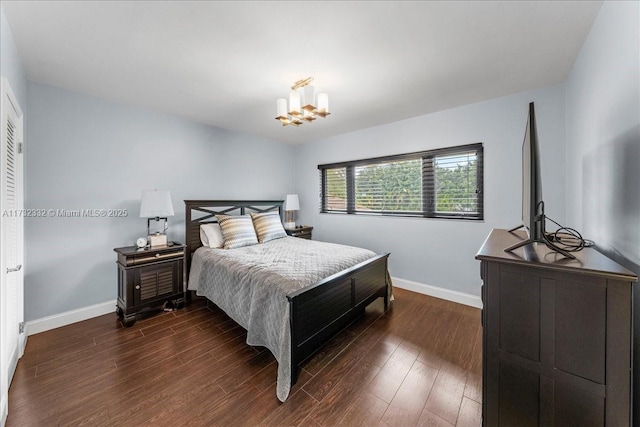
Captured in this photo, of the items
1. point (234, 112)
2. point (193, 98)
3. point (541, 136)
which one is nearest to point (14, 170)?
point (193, 98)

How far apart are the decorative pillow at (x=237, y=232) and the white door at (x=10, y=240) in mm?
1758

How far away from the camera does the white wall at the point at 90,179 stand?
97.6 inches

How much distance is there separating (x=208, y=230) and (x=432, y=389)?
3011 mm

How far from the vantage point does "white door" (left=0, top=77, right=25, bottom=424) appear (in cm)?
152

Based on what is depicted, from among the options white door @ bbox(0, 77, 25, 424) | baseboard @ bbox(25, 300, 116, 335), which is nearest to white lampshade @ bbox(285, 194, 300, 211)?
baseboard @ bbox(25, 300, 116, 335)

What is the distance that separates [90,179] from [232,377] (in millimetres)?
2666

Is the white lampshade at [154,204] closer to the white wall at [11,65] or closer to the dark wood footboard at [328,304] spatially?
the white wall at [11,65]

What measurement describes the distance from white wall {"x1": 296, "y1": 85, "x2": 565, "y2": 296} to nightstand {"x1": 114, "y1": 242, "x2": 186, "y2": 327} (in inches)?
101

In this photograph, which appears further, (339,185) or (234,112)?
(339,185)

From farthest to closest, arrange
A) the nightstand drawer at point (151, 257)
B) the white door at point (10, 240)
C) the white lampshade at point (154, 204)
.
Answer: the white lampshade at point (154, 204) < the nightstand drawer at point (151, 257) < the white door at point (10, 240)

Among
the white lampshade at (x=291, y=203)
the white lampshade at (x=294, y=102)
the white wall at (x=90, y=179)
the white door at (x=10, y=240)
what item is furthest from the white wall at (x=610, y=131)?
the white wall at (x=90, y=179)

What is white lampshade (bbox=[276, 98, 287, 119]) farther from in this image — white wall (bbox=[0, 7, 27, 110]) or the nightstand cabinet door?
the nightstand cabinet door

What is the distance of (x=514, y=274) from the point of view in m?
1.08

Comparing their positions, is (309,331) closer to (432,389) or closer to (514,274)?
(432,389)
